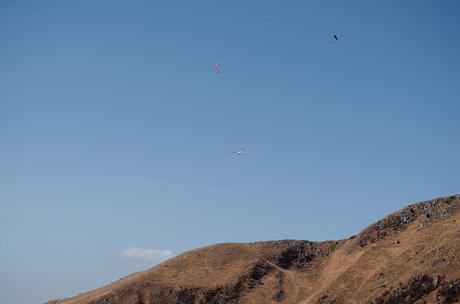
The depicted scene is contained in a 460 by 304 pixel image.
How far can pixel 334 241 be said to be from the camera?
307ft

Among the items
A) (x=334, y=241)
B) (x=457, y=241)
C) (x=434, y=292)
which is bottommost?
(x=434, y=292)

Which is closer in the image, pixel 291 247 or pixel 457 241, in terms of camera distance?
pixel 457 241

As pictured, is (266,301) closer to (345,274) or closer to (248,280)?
(248,280)

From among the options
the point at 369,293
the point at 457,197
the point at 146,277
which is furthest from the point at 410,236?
the point at 146,277

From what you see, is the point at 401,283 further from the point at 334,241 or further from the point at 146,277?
the point at 146,277

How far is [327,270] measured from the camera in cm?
8469

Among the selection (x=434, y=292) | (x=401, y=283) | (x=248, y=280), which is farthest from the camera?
(x=248, y=280)

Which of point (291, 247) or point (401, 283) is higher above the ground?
point (291, 247)

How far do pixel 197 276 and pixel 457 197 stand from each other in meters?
42.2

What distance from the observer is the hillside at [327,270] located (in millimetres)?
63750

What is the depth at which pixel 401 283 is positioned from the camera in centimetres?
6322

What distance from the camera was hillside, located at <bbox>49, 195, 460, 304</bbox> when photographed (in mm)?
63750

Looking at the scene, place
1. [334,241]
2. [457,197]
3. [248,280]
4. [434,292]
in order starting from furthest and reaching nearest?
[334,241] → [248,280] → [457,197] → [434,292]

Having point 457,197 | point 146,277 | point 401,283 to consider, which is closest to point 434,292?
point 401,283
